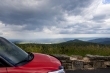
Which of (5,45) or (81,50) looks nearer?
(5,45)

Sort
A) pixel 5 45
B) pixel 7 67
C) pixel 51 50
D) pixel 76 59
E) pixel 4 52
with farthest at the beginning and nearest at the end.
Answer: pixel 51 50
pixel 76 59
pixel 5 45
pixel 4 52
pixel 7 67

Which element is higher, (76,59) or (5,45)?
(5,45)

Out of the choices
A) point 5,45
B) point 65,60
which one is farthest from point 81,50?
point 5,45

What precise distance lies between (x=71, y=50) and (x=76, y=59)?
2066 mm

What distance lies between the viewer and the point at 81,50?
1208 centimetres

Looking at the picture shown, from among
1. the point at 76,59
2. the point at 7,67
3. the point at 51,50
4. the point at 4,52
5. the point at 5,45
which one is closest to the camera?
the point at 7,67

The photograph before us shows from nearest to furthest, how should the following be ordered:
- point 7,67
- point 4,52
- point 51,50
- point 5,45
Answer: point 7,67 < point 4,52 < point 5,45 < point 51,50

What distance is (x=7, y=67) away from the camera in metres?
3.88

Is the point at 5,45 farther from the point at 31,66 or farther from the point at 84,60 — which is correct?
the point at 84,60

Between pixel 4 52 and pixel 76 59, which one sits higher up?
pixel 4 52

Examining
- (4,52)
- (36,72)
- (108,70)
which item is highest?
(4,52)

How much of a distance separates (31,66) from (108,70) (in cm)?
639

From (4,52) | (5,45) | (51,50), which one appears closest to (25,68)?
(4,52)

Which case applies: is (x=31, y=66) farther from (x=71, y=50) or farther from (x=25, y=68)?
(x=71, y=50)
